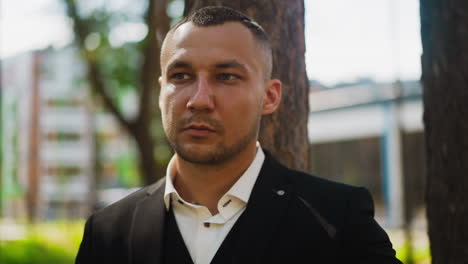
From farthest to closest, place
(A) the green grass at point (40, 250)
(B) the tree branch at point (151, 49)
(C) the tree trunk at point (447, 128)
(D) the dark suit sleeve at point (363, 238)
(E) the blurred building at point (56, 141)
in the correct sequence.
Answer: (E) the blurred building at point (56, 141), (A) the green grass at point (40, 250), (B) the tree branch at point (151, 49), (C) the tree trunk at point (447, 128), (D) the dark suit sleeve at point (363, 238)

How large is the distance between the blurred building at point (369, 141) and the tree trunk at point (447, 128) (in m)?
20.9

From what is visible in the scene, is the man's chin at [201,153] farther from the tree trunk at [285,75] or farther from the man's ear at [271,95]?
the tree trunk at [285,75]

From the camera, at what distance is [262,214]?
2.93m

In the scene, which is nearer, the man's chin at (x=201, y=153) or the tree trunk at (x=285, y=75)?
the man's chin at (x=201, y=153)

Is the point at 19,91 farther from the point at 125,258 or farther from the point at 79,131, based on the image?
the point at 125,258

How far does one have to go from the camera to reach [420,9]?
4.46m

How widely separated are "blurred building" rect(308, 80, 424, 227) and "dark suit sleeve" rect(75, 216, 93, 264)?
73.8 feet

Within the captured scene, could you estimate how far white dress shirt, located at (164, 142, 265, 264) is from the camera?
2910 millimetres

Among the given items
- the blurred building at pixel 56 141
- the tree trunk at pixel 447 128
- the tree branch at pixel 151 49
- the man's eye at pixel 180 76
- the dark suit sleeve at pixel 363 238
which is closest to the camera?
the dark suit sleeve at pixel 363 238

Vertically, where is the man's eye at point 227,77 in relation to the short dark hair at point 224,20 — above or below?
below

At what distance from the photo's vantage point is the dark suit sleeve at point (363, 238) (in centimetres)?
273

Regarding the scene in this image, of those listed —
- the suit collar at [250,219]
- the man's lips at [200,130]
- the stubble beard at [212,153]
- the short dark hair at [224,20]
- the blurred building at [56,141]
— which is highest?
the short dark hair at [224,20]

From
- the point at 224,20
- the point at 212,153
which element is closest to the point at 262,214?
the point at 212,153

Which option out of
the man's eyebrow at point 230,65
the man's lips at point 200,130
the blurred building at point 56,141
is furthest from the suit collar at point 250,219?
the blurred building at point 56,141
